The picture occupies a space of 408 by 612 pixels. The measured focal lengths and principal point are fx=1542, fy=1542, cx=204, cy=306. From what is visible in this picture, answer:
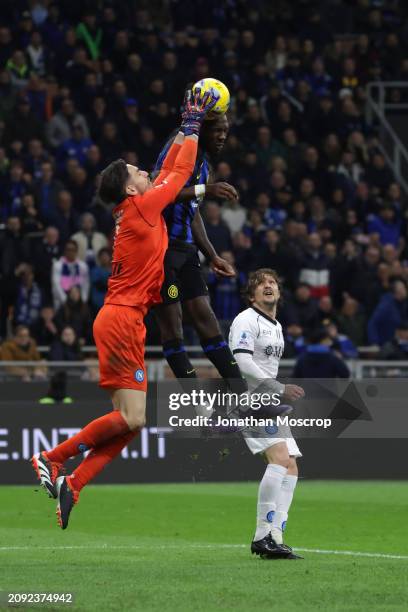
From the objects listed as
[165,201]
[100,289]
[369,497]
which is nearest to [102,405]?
[100,289]

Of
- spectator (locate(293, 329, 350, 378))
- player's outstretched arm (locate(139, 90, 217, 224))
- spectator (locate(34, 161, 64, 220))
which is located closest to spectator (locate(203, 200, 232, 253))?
spectator (locate(34, 161, 64, 220))

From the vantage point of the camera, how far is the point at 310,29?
28.1m

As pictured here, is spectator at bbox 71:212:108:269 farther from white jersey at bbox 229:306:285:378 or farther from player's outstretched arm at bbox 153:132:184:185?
player's outstretched arm at bbox 153:132:184:185

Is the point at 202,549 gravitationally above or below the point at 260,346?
below

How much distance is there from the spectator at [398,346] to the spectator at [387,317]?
0.10 meters

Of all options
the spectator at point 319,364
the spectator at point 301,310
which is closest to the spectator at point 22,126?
the spectator at point 301,310

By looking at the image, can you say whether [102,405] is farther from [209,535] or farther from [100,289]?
[209,535]

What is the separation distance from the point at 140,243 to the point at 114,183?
442mm

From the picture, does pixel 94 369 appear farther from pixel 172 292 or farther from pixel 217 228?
pixel 172 292

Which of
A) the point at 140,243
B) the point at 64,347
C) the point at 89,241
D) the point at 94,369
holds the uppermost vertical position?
the point at 89,241

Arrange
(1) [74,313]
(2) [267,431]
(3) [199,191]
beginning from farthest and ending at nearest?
(1) [74,313] → (2) [267,431] → (3) [199,191]

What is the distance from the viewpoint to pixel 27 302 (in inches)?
851

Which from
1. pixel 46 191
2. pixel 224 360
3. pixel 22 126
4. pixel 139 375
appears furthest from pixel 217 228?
pixel 139 375

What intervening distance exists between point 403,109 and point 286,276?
704 cm
